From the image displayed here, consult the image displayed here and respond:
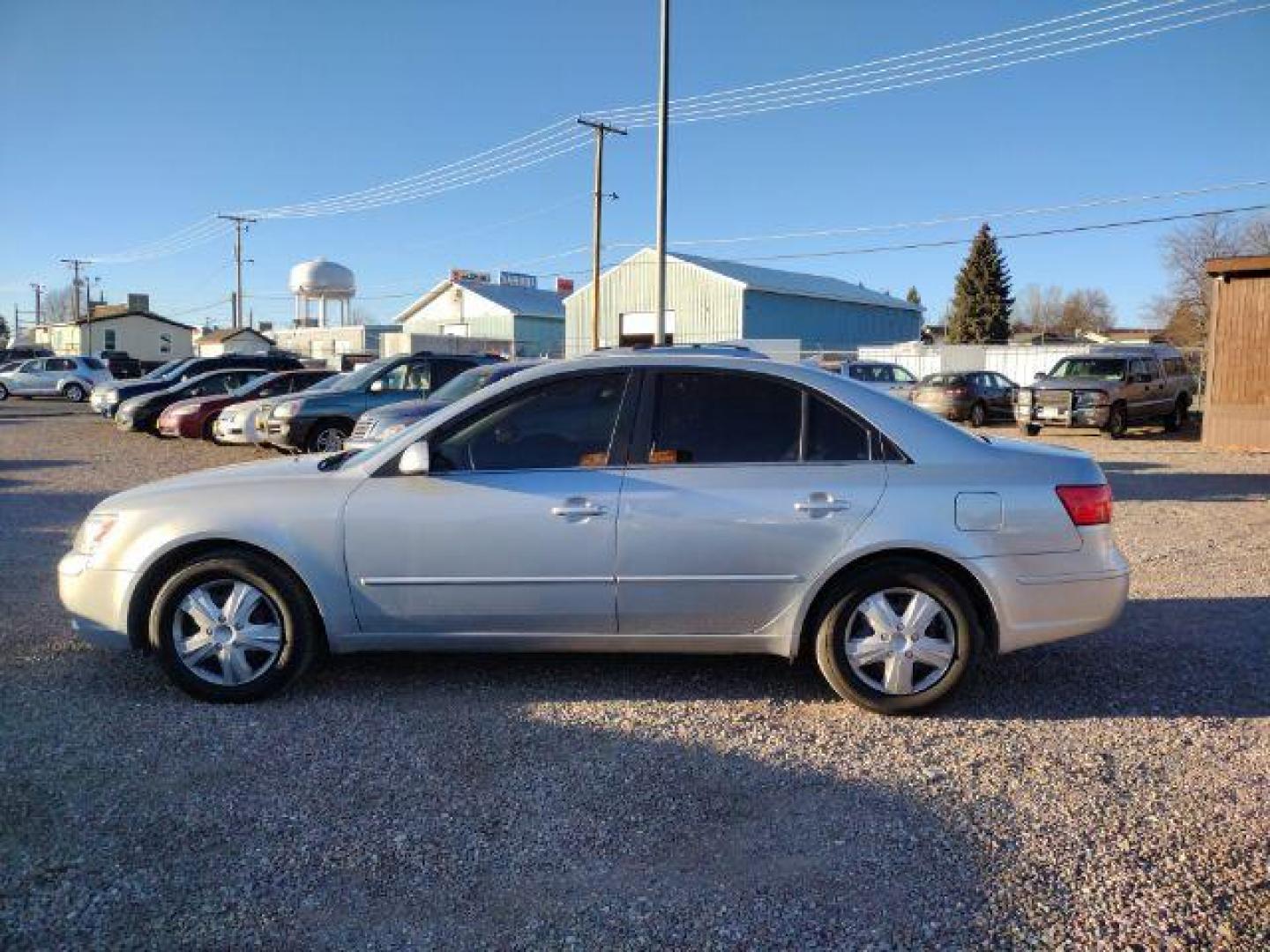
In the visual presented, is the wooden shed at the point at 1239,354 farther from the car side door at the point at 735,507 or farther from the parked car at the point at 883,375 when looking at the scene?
the car side door at the point at 735,507

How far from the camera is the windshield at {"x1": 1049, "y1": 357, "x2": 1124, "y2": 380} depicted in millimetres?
21594

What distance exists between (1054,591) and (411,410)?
30.2ft

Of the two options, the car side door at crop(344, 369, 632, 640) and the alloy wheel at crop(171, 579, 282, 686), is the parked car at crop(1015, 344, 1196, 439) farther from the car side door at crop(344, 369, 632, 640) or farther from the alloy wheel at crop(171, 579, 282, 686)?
the alloy wheel at crop(171, 579, 282, 686)

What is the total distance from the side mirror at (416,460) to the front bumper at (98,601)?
1.37 meters

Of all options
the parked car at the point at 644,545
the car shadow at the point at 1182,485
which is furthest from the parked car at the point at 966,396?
the parked car at the point at 644,545

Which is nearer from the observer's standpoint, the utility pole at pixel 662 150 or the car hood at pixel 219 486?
the car hood at pixel 219 486

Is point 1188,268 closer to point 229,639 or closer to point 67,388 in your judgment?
point 67,388

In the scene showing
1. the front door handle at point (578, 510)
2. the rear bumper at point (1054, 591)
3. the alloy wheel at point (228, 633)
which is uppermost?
the front door handle at point (578, 510)

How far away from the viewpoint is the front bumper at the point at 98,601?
453 cm

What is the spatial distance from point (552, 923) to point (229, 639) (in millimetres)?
2365

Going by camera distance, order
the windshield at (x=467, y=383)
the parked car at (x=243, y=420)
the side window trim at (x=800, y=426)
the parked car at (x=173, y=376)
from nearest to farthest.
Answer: the side window trim at (x=800, y=426) → the windshield at (x=467, y=383) → the parked car at (x=243, y=420) → the parked car at (x=173, y=376)

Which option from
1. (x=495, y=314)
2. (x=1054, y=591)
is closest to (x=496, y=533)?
(x=1054, y=591)

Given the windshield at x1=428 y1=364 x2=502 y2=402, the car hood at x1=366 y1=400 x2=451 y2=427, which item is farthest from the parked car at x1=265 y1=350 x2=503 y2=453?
the car hood at x1=366 y1=400 x2=451 y2=427

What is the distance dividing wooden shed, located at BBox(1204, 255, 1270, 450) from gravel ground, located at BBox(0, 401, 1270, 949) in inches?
586
